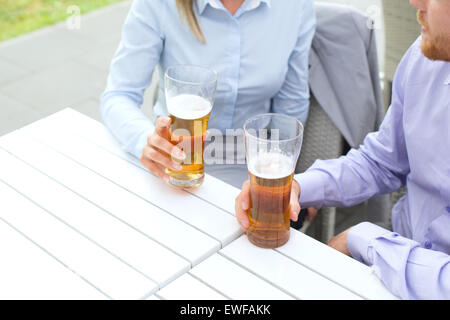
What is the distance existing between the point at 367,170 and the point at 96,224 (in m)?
0.73

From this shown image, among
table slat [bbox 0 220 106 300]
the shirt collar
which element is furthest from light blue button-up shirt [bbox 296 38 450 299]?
table slat [bbox 0 220 106 300]

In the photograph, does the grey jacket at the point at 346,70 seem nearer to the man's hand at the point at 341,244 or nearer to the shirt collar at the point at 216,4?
the shirt collar at the point at 216,4

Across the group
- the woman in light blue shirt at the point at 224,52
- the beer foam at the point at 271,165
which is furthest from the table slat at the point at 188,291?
the woman in light blue shirt at the point at 224,52

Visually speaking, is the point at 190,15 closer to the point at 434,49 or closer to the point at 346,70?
the point at 346,70

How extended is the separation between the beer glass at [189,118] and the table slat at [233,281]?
0.86 feet

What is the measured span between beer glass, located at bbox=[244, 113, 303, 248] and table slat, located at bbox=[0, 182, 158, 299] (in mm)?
248

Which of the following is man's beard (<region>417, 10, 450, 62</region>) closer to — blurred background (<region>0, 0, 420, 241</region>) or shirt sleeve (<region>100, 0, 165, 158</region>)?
shirt sleeve (<region>100, 0, 165, 158</region>)

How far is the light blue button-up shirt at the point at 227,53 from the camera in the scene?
163 centimetres

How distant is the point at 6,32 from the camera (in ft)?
13.5

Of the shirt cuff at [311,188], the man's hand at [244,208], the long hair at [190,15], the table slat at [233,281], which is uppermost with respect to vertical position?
the long hair at [190,15]

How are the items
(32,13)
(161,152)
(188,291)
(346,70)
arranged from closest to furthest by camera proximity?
(188,291), (161,152), (346,70), (32,13)

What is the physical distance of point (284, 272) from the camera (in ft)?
3.63

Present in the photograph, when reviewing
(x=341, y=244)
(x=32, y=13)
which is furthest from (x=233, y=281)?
(x=32, y=13)

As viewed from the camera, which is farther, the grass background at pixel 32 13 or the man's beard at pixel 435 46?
the grass background at pixel 32 13
